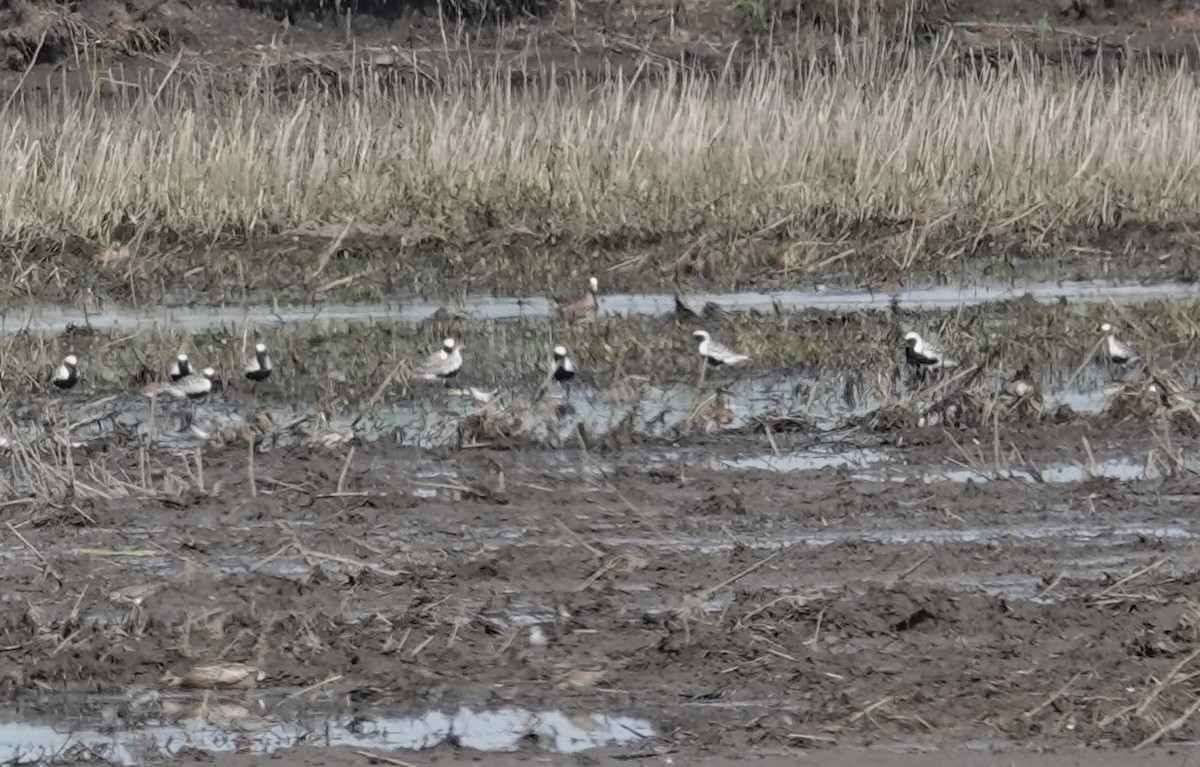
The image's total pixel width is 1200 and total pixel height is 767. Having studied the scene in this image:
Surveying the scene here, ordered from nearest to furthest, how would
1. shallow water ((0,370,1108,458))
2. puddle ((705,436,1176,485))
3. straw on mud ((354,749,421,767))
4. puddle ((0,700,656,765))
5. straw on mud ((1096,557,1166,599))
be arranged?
1. straw on mud ((354,749,421,767))
2. puddle ((0,700,656,765))
3. straw on mud ((1096,557,1166,599))
4. puddle ((705,436,1176,485))
5. shallow water ((0,370,1108,458))

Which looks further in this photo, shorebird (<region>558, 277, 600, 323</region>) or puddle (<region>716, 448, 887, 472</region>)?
shorebird (<region>558, 277, 600, 323</region>)

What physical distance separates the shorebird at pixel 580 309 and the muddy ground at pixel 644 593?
9.42ft

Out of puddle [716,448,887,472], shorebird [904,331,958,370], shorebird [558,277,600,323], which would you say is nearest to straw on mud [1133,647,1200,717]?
puddle [716,448,887,472]

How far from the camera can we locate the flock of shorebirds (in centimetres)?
904

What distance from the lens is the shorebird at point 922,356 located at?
9367mm

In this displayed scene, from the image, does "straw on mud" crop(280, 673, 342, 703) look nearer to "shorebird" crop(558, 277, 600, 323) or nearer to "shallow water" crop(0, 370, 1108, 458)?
"shallow water" crop(0, 370, 1108, 458)

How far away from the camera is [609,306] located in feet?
37.3

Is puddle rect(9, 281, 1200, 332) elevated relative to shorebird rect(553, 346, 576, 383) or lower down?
lower down

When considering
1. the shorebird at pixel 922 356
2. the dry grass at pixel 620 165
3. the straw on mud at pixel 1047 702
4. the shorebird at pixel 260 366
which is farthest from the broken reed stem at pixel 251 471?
the dry grass at pixel 620 165

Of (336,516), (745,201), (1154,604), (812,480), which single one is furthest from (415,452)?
(745,201)

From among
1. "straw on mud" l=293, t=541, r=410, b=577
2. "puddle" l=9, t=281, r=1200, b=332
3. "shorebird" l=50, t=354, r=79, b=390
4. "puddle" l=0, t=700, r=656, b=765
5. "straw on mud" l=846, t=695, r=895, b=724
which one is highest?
"straw on mud" l=846, t=695, r=895, b=724

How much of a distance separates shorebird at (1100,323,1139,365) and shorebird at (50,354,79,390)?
4985 millimetres

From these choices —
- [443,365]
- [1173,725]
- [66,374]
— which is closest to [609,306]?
[443,365]

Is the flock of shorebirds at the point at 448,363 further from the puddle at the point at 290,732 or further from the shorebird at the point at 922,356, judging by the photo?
the puddle at the point at 290,732
